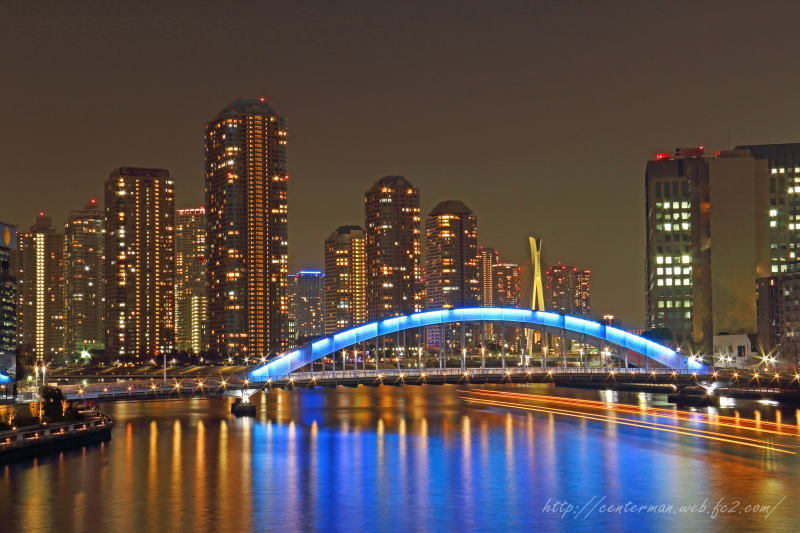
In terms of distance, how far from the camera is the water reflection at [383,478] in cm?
4762

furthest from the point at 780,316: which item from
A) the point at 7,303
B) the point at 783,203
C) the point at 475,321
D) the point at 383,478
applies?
the point at 383,478

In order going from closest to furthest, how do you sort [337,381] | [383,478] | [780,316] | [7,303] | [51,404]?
[383,478] < [51,404] < [337,381] < [7,303] < [780,316]

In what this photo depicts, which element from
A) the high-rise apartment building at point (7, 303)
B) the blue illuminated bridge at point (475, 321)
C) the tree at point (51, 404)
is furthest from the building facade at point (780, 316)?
the tree at point (51, 404)

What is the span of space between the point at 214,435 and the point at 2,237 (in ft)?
122

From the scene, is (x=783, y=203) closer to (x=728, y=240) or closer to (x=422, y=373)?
(x=728, y=240)

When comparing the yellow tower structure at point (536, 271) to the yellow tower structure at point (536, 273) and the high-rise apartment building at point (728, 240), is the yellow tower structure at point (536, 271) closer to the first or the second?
the yellow tower structure at point (536, 273)

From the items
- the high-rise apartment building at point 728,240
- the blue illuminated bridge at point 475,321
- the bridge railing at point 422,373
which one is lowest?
the bridge railing at point 422,373

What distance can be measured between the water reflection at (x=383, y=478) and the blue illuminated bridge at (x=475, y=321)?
321 inches

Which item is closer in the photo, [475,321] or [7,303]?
[475,321]

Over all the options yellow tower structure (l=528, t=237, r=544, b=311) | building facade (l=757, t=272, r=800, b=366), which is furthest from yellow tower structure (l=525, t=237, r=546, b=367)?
building facade (l=757, t=272, r=800, b=366)

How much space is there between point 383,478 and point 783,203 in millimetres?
144591

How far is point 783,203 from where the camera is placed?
187250mm

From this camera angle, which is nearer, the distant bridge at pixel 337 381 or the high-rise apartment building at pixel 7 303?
the distant bridge at pixel 337 381

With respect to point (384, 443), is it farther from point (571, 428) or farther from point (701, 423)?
point (701, 423)
